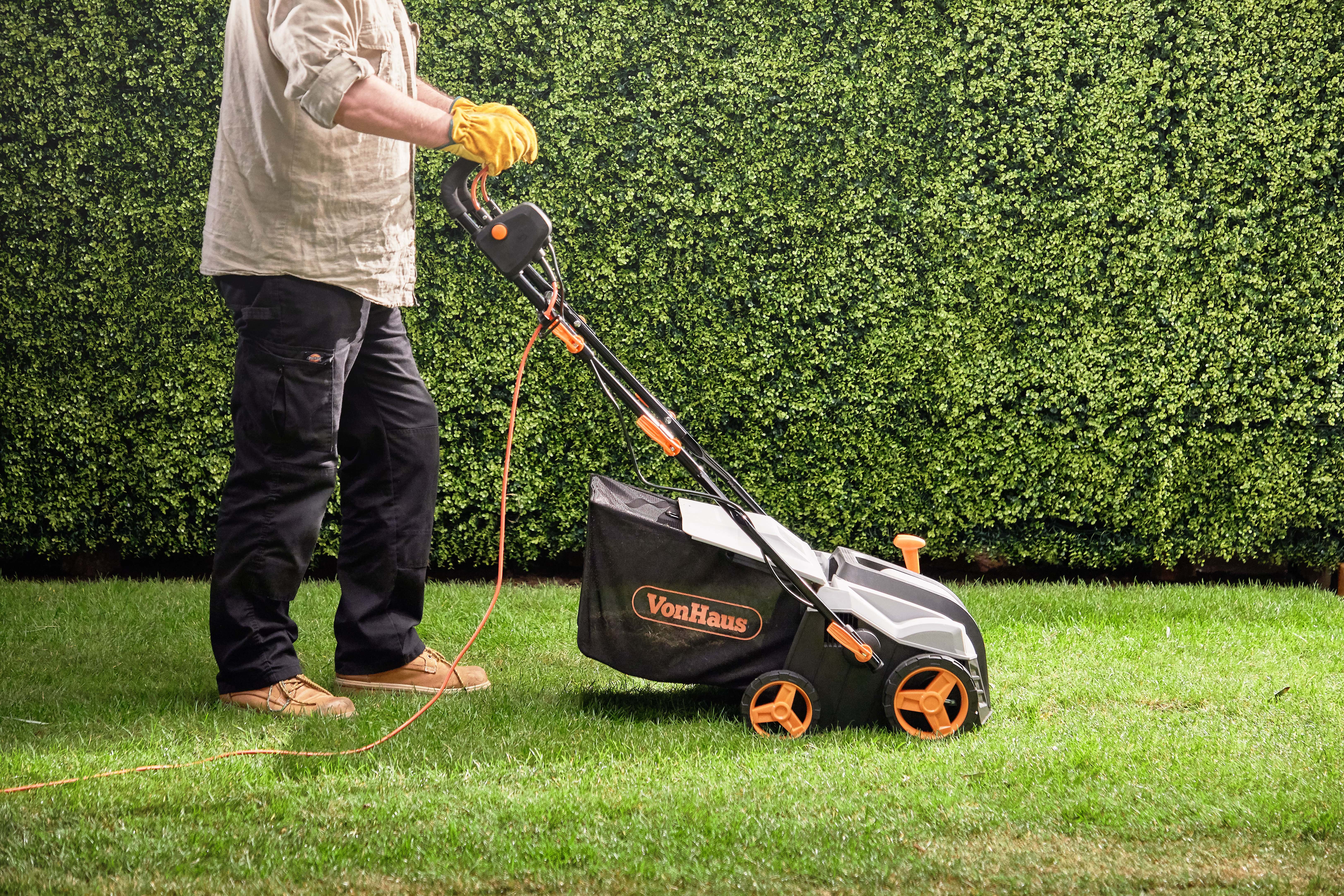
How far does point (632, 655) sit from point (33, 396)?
3.04 meters

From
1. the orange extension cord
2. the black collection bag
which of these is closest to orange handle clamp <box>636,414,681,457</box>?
the black collection bag

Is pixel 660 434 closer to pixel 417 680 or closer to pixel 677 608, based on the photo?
pixel 677 608

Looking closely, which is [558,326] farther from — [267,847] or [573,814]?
[267,847]

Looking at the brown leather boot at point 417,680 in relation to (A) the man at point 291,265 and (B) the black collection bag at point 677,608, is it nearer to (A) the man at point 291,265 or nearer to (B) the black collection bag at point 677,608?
(A) the man at point 291,265

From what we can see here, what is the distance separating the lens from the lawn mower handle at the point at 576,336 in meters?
2.46

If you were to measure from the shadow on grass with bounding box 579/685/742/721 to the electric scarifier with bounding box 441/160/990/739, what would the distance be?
0.13 meters

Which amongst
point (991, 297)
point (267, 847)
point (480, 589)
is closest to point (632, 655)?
point (267, 847)

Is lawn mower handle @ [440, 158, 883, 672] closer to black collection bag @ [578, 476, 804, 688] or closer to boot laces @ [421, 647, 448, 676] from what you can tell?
black collection bag @ [578, 476, 804, 688]

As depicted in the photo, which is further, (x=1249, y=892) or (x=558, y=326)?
(x=558, y=326)

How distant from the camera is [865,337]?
14.5 ft

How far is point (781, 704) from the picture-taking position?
248cm

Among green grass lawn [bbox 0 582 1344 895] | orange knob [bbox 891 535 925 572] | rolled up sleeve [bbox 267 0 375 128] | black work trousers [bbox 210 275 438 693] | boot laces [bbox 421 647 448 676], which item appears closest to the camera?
green grass lawn [bbox 0 582 1344 895]

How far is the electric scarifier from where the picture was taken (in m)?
2.47

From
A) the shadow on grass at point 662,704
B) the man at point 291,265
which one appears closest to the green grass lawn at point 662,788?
the shadow on grass at point 662,704
